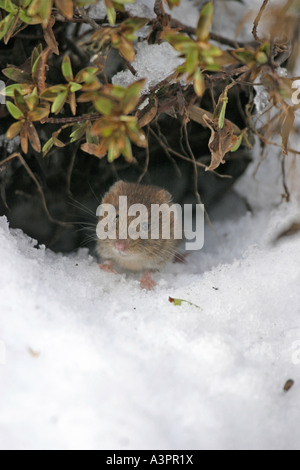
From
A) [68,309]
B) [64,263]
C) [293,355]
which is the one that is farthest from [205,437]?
[64,263]

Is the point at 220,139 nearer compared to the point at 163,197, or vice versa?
the point at 220,139

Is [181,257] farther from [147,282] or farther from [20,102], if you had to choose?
[20,102]

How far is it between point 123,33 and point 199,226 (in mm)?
1682

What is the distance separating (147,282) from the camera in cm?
230

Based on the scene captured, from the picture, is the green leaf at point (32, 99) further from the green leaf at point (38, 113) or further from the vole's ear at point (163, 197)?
the vole's ear at point (163, 197)

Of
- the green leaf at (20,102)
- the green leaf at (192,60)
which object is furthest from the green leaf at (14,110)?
the green leaf at (192,60)

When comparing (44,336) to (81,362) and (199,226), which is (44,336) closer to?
(81,362)

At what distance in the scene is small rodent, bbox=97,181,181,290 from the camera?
241 cm

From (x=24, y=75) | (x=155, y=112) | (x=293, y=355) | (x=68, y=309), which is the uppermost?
(x=24, y=75)

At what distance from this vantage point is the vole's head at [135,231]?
94.8 inches

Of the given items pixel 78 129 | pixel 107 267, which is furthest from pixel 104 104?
pixel 107 267

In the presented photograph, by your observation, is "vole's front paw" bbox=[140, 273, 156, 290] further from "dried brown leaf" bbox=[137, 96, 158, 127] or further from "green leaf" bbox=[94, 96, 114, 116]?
"green leaf" bbox=[94, 96, 114, 116]

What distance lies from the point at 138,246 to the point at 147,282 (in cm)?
23

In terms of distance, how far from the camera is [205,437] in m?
1.32
